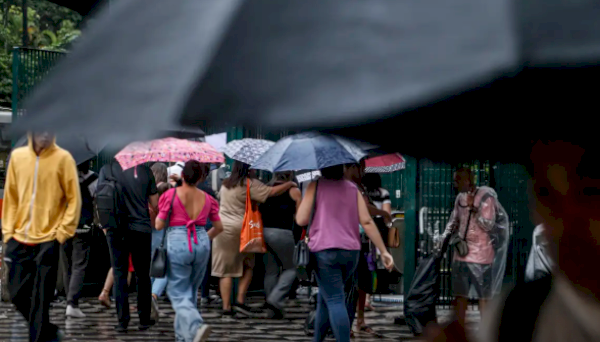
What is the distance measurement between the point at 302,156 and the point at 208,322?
260cm

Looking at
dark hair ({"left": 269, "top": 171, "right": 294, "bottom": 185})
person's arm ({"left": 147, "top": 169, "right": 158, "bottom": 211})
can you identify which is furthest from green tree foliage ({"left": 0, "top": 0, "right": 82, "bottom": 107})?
person's arm ({"left": 147, "top": 169, "right": 158, "bottom": 211})

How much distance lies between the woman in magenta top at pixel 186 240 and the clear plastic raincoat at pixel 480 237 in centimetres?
247

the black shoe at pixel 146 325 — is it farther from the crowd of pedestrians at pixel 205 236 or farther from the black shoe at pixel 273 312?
the black shoe at pixel 273 312

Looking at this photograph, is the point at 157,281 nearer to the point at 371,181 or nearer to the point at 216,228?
the point at 216,228

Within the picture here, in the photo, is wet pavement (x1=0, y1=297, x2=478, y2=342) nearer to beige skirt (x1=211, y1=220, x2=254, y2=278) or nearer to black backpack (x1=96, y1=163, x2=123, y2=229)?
beige skirt (x1=211, y1=220, x2=254, y2=278)

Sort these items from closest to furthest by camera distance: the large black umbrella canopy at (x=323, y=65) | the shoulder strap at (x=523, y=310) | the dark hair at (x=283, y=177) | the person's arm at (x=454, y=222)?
the large black umbrella canopy at (x=323, y=65)
the shoulder strap at (x=523, y=310)
the person's arm at (x=454, y=222)
the dark hair at (x=283, y=177)

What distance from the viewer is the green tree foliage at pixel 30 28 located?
3578cm

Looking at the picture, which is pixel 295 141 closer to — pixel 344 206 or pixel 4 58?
pixel 344 206

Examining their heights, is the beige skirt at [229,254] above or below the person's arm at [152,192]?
below

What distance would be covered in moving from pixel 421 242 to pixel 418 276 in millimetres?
1584

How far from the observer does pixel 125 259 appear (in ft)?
32.7

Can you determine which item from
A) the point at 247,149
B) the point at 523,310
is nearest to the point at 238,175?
the point at 247,149

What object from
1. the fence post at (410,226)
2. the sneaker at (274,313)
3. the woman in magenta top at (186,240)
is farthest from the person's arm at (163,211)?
the fence post at (410,226)

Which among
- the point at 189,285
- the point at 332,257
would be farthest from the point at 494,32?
the point at 189,285
